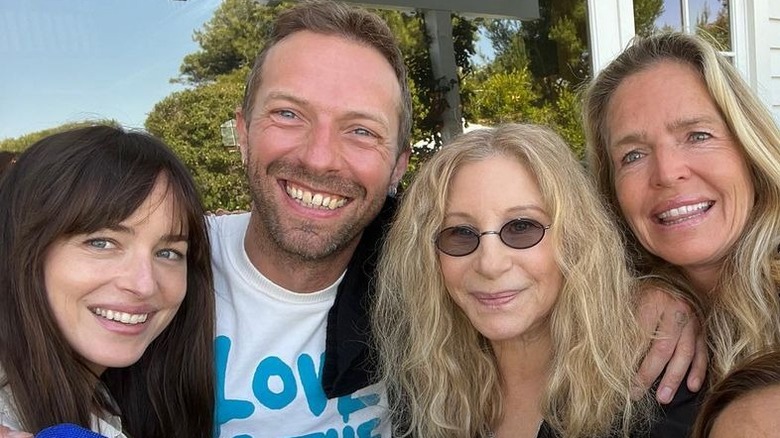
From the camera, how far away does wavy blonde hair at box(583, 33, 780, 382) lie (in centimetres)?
161

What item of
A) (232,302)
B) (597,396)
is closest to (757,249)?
(597,396)

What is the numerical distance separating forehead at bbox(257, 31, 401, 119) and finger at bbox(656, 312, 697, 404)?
1.15 meters

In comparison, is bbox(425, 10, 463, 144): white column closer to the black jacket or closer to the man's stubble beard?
the black jacket

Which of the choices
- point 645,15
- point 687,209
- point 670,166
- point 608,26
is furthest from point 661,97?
point 645,15

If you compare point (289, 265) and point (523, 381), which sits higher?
point (289, 265)

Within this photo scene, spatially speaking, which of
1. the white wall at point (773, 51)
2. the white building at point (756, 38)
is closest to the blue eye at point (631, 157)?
the white building at point (756, 38)

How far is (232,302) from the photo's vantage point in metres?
2.05

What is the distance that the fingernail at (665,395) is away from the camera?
1.55m

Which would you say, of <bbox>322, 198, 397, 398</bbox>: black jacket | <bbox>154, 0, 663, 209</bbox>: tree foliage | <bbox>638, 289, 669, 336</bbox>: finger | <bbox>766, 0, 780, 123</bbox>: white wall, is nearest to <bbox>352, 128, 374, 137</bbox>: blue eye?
<bbox>322, 198, 397, 398</bbox>: black jacket

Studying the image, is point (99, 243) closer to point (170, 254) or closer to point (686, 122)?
point (170, 254)

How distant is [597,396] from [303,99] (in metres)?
1.28

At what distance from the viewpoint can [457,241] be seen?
5.71 ft

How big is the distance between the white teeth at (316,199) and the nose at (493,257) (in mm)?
598

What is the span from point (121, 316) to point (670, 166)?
60.5 inches
